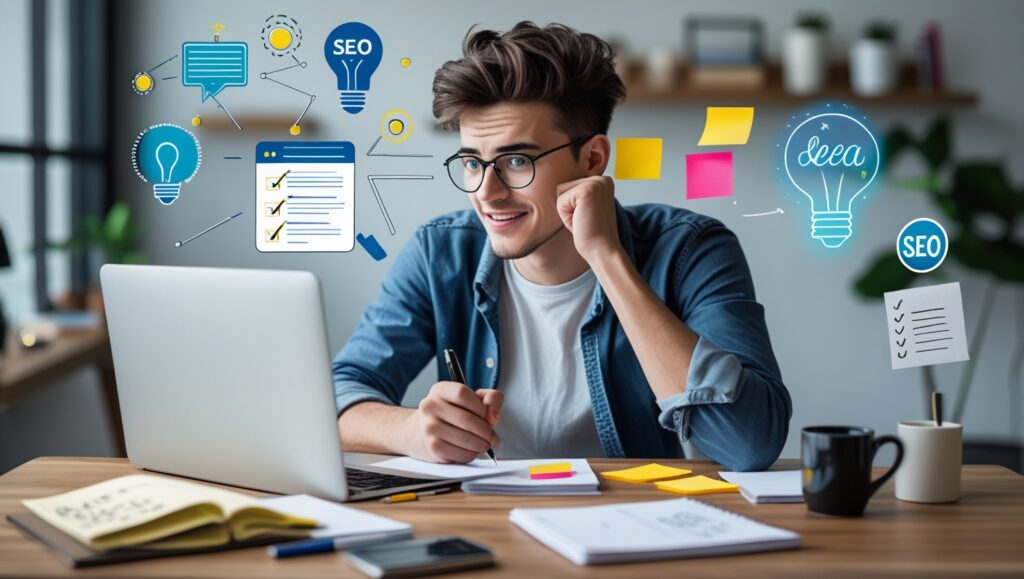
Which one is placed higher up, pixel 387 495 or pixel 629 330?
pixel 629 330

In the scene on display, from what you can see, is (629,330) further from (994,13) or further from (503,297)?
(994,13)

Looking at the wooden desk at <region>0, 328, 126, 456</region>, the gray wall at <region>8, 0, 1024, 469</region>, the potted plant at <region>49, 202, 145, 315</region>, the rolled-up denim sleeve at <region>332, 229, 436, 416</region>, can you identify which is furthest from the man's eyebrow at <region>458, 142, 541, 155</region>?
the potted plant at <region>49, 202, 145, 315</region>

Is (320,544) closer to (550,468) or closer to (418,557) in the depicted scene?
(418,557)

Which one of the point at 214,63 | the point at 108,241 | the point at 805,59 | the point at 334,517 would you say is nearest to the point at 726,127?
the point at 214,63

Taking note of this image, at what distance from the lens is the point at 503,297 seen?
1825 millimetres

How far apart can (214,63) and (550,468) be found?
857 millimetres

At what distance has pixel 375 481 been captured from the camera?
4.17ft

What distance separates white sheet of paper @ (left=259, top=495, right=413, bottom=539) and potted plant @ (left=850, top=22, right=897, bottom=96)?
10.6ft

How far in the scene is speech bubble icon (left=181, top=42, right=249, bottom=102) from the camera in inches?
64.9

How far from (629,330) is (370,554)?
0.64 metres

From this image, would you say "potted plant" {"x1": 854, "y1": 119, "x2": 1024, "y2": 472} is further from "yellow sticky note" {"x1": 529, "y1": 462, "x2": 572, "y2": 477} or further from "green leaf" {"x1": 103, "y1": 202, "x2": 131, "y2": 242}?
"yellow sticky note" {"x1": 529, "y1": 462, "x2": 572, "y2": 477}

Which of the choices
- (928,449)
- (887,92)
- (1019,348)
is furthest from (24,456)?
(1019,348)

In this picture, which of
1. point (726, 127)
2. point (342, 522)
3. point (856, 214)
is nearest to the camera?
point (342, 522)

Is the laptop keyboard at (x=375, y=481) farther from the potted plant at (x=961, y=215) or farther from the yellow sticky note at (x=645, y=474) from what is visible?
the potted plant at (x=961, y=215)
